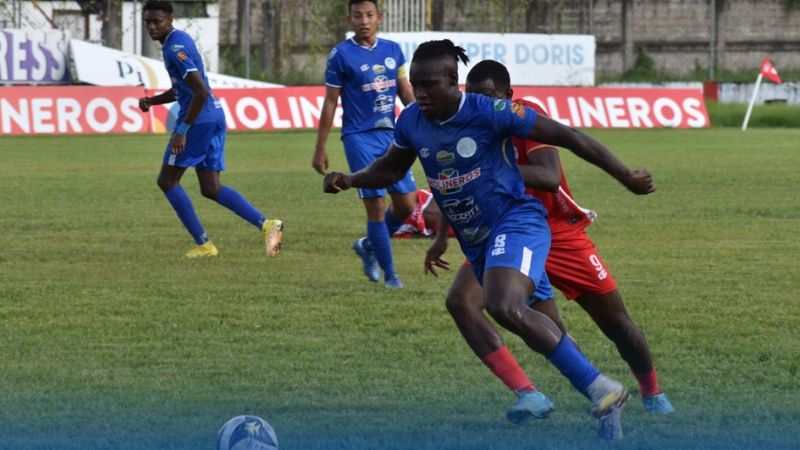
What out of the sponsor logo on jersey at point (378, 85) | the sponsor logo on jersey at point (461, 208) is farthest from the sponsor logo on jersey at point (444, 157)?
the sponsor logo on jersey at point (378, 85)

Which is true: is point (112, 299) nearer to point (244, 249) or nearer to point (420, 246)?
point (244, 249)

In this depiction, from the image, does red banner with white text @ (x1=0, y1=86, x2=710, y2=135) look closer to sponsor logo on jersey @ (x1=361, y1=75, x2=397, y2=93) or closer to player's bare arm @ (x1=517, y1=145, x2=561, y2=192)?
sponsor logo on jersey @ (x1=361, y1=75, x2=397, y2=93)

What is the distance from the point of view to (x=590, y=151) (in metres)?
5.65

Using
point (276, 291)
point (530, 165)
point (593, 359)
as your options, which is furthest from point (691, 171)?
point (530, 165)

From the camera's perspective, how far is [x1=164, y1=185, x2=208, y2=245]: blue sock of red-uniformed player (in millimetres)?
12055

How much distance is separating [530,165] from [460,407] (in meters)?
1.15

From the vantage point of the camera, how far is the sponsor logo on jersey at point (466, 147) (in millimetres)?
5789

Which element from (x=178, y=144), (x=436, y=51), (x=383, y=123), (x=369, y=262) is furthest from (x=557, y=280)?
(x=178, y=144)

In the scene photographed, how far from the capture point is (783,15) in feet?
147

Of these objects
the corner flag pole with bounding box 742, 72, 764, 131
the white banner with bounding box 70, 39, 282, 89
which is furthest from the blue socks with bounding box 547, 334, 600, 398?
the corner flag pole with bounding box 742, 72, 764, 131

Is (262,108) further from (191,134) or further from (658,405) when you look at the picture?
(658,405)

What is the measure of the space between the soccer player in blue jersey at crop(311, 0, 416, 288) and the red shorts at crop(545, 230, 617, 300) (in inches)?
172

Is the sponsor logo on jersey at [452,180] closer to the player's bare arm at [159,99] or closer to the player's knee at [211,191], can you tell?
the player's knee at [211,191]

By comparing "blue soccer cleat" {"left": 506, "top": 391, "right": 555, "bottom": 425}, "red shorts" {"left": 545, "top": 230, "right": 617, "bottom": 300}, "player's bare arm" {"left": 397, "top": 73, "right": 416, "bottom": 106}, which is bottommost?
"blue soccer cleat" {"left": 506, "top": 391, "right": 555, "bottom": 425}
